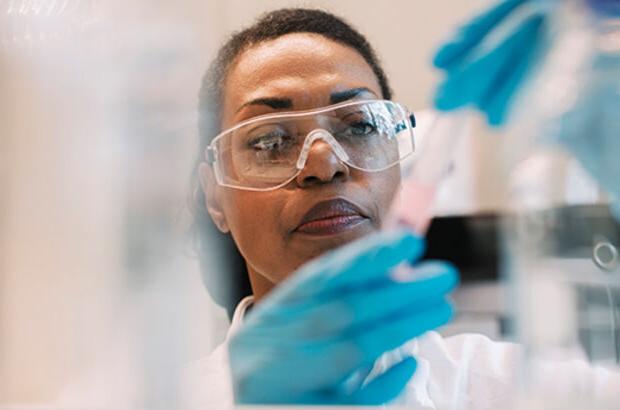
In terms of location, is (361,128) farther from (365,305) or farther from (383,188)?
(365,305)

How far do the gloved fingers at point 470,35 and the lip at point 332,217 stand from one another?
32 cm

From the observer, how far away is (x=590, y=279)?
2.79ft

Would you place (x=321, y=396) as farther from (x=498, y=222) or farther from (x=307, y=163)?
(x=498, y=222)

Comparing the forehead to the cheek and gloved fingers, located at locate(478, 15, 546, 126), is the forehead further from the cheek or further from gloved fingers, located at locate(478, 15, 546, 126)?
gloved fingers, located at locate(478, 15, 546, 126)

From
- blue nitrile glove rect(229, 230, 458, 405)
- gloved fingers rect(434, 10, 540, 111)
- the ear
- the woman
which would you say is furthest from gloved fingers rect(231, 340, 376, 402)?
the ear

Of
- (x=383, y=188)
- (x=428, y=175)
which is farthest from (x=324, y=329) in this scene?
(x=383, y=188)

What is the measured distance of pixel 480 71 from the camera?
1.77ft

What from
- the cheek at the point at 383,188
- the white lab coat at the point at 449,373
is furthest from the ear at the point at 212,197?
the cheek at the point at 383,188

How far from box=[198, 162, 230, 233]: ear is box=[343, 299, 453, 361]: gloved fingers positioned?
1.64ft

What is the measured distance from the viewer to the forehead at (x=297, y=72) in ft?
2.91

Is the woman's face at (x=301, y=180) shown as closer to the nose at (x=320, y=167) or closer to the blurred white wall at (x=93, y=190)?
the nose at (x=320, y=167)

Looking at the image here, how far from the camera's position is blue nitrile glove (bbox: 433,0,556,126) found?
1.74 feet

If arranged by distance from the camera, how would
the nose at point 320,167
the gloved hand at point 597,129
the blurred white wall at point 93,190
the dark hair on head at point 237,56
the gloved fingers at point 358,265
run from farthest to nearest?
the dark hair on head at point 237,56
the nose at point 320,167
the gloved hand at point 597,129
the gloved fingers at point 358,265
the blurred white wall at point 93,190

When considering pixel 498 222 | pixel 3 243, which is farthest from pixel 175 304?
pixel 498 222
